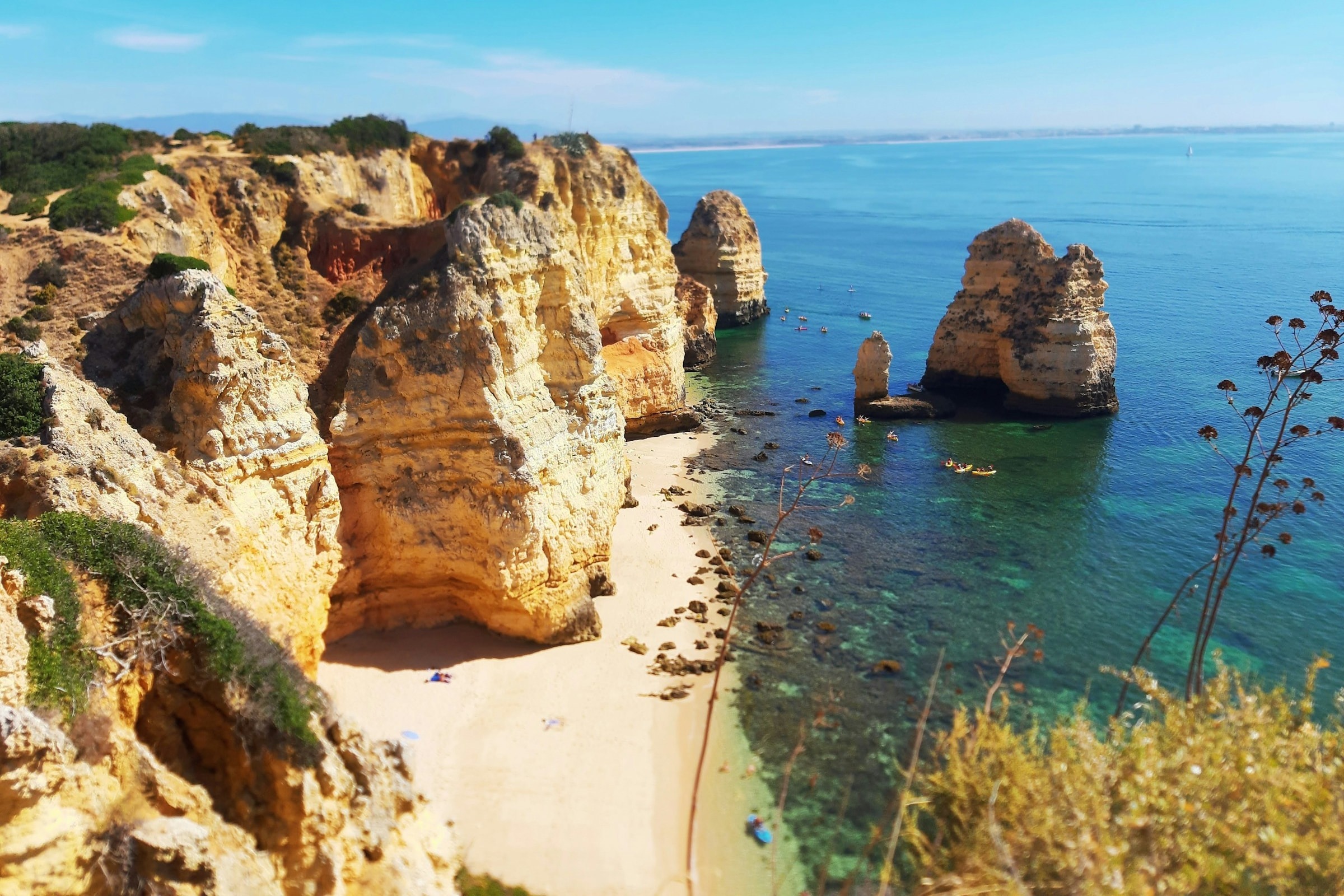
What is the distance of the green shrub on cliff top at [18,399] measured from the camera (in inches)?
586

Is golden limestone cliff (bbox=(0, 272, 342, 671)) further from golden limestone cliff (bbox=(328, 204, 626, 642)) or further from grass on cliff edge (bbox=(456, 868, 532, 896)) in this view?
grass on cliff edge (bbox=(456, 868, 532, 896))

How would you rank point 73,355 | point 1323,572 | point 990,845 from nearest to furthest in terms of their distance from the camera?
point 990,845 < point 73,355 < point 1323,572

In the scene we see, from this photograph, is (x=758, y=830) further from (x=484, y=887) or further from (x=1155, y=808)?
(x=1155, y=808)

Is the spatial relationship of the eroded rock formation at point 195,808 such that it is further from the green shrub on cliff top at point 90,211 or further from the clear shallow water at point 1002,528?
the green shrub on cliff top at point 90,211

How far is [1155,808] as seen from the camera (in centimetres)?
1016

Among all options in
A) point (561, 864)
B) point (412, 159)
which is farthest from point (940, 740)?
point (412, 159)

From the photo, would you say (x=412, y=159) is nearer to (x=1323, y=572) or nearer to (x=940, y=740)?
(x=940, y=740)

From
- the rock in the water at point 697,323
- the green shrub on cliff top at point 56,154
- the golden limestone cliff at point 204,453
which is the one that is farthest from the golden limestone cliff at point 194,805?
the rock in the water at point 697,323

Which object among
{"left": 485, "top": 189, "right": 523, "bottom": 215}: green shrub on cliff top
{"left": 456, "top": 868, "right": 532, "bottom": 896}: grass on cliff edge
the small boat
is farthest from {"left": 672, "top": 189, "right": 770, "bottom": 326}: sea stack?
{"left": 456, "top": 868, "right": 532, "bottom": 896}: grass on cliff edge

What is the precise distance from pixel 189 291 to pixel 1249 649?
92.7 ft

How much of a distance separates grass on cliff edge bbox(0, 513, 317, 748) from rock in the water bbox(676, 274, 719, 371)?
4432 cm

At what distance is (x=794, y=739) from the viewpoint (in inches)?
818

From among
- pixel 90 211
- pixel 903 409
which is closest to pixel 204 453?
pixel 90 211

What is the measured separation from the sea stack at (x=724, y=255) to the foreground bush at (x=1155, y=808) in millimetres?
57504
